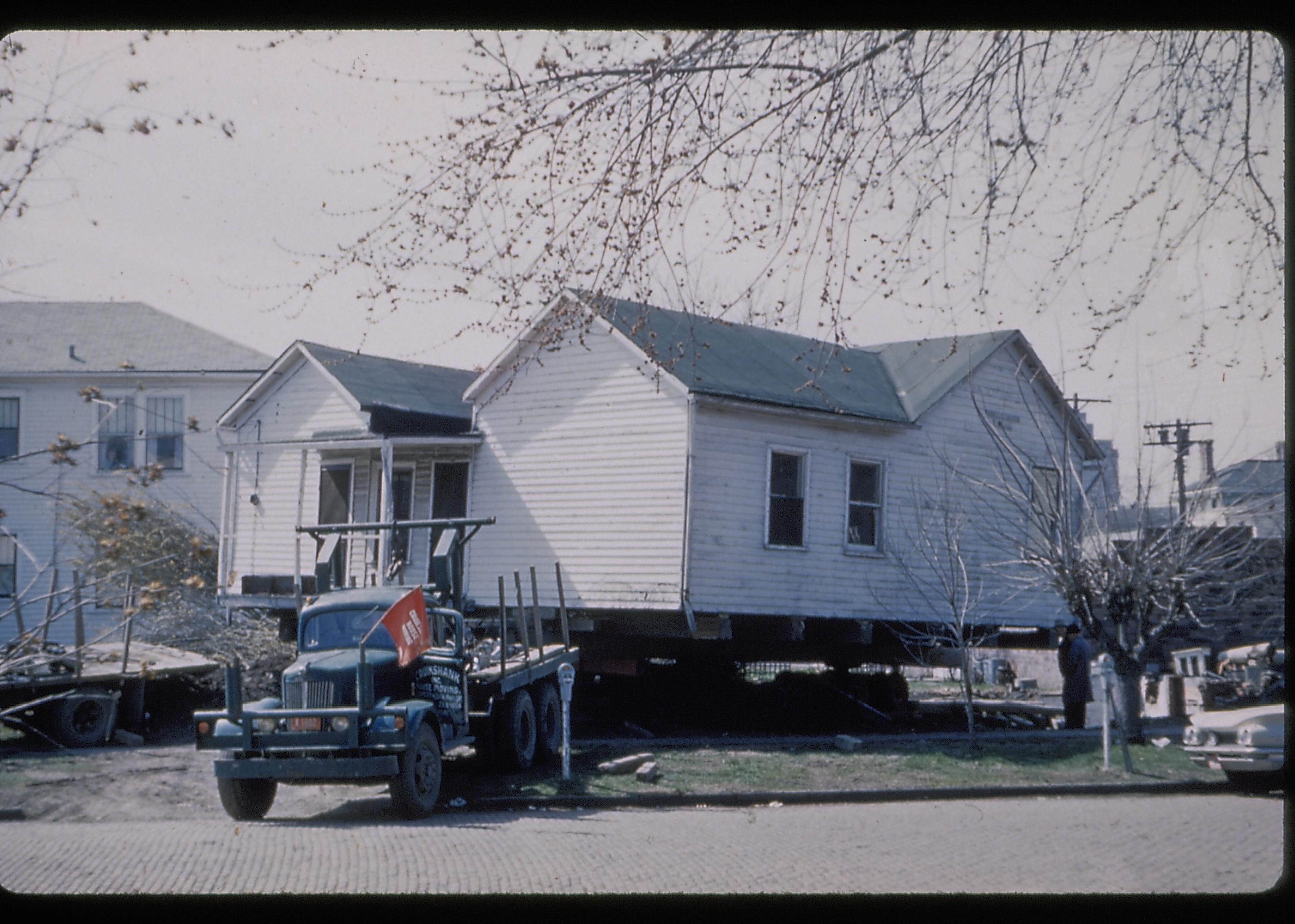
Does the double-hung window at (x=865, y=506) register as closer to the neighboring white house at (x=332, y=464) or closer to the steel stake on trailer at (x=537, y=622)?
the neighboring white house at (x=332, y=464)

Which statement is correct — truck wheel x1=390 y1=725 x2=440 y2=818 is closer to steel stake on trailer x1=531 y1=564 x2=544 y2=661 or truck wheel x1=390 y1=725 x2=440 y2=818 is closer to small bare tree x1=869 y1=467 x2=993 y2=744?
steel stake on trailer x1=531 y1=564 x2=544 y2=661

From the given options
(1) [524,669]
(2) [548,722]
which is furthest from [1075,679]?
(1) [524,669]

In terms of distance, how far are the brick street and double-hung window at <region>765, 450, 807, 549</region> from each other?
726cm

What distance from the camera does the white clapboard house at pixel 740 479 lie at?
62.4 ft

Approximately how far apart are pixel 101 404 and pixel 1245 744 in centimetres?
1220

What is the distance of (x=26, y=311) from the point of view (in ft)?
54.9

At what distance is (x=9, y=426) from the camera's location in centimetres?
1934

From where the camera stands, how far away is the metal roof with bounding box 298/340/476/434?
73.7ft

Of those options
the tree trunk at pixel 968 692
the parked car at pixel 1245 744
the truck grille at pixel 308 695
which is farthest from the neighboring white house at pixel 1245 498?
the truck grille at pixel 308 695

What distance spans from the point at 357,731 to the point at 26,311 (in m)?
8.41

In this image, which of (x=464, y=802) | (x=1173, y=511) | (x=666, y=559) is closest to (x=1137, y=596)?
(x=1173, y=511)

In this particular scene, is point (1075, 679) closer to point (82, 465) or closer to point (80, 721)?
point (80, 721)

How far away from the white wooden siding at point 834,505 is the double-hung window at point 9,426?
9.51 m

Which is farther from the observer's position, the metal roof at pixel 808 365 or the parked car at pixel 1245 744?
the metal roof at pixel 808 365
